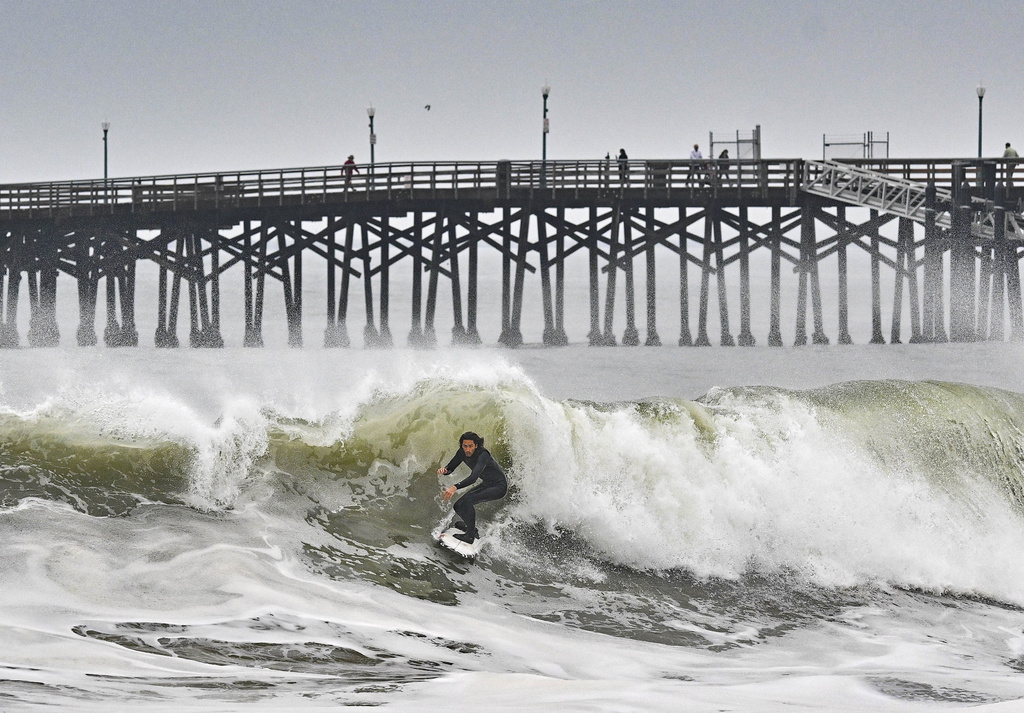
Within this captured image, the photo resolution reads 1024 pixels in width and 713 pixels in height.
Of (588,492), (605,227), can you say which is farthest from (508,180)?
(588,492)

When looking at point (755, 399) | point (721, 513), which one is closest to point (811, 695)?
point (721, 513)

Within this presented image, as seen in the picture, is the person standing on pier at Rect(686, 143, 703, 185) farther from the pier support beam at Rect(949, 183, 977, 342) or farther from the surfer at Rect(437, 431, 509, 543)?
the surfer at Rect(437, 431, 509, 543)

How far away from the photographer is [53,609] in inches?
271

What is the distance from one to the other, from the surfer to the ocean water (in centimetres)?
35

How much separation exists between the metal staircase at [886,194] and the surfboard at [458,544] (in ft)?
61.3

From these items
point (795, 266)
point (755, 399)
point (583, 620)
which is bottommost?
point (583, 620)

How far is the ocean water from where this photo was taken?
6.28 m

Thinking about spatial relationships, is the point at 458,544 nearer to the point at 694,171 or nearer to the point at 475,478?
the point at 475,478

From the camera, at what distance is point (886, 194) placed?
26344 mm

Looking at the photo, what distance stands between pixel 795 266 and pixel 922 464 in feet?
53.1

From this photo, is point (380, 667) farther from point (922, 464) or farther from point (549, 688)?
point (922, 464)

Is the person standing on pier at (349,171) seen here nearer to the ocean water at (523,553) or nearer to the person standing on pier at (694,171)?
the person standing on pier at (694,171)

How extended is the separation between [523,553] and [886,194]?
762 inches

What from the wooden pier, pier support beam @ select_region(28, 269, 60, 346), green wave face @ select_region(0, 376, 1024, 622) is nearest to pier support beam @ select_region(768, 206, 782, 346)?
the wooden pier
